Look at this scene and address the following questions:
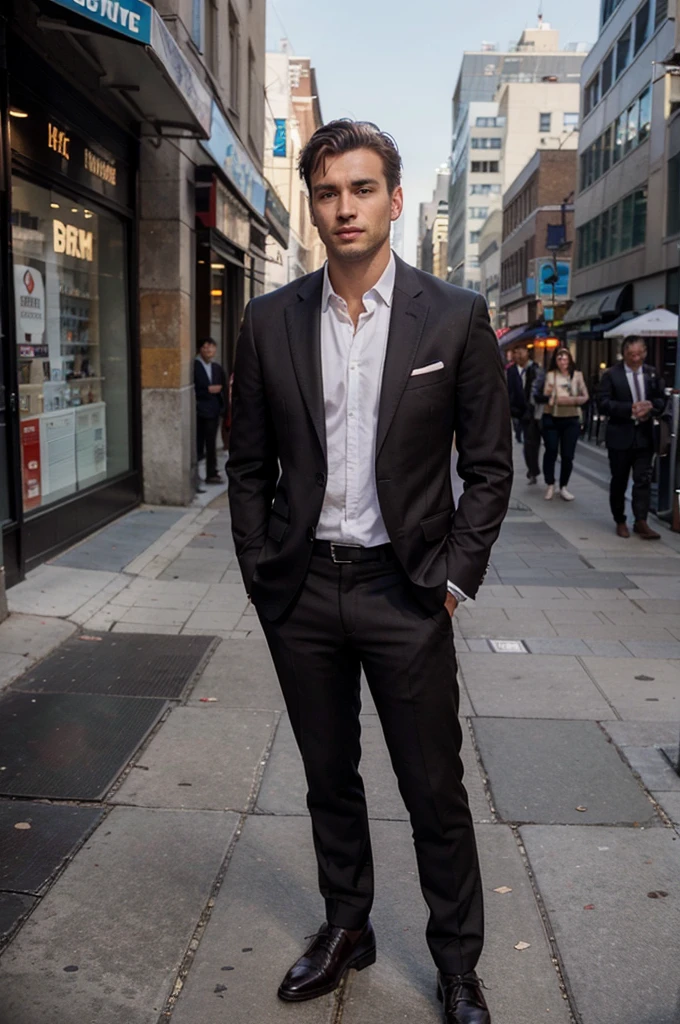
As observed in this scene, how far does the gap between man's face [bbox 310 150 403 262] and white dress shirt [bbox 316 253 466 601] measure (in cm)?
12

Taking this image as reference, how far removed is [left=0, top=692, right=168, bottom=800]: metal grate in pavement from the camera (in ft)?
14.2

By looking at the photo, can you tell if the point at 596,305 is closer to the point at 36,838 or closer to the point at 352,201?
the point at 36,838

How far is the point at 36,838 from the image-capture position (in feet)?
12.6

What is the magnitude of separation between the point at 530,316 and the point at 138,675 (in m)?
62.9

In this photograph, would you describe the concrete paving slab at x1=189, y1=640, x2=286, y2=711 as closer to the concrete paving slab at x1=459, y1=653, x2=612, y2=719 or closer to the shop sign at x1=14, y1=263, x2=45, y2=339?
the concrete paving slab at x1=459, y1=653, x2=612, y2=719

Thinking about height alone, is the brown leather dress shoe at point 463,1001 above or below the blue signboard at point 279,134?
below

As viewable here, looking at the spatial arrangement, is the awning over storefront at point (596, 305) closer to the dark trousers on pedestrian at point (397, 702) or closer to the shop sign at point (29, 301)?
the shop sign at point (29, 301)

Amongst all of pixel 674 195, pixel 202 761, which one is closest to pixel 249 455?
pixel 202 761

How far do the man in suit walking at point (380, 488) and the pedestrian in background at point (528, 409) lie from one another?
12.3 meters

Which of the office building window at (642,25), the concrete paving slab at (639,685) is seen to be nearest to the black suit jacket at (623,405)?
the concrete paving slab at (639,685)

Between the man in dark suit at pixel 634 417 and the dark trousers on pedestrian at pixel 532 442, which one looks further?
the dark trousers on pedestrian at pixel 532 442

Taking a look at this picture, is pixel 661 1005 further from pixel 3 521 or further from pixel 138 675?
pixel 3 521

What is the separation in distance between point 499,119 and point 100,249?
129942 mm

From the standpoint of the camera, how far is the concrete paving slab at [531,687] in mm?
5391
